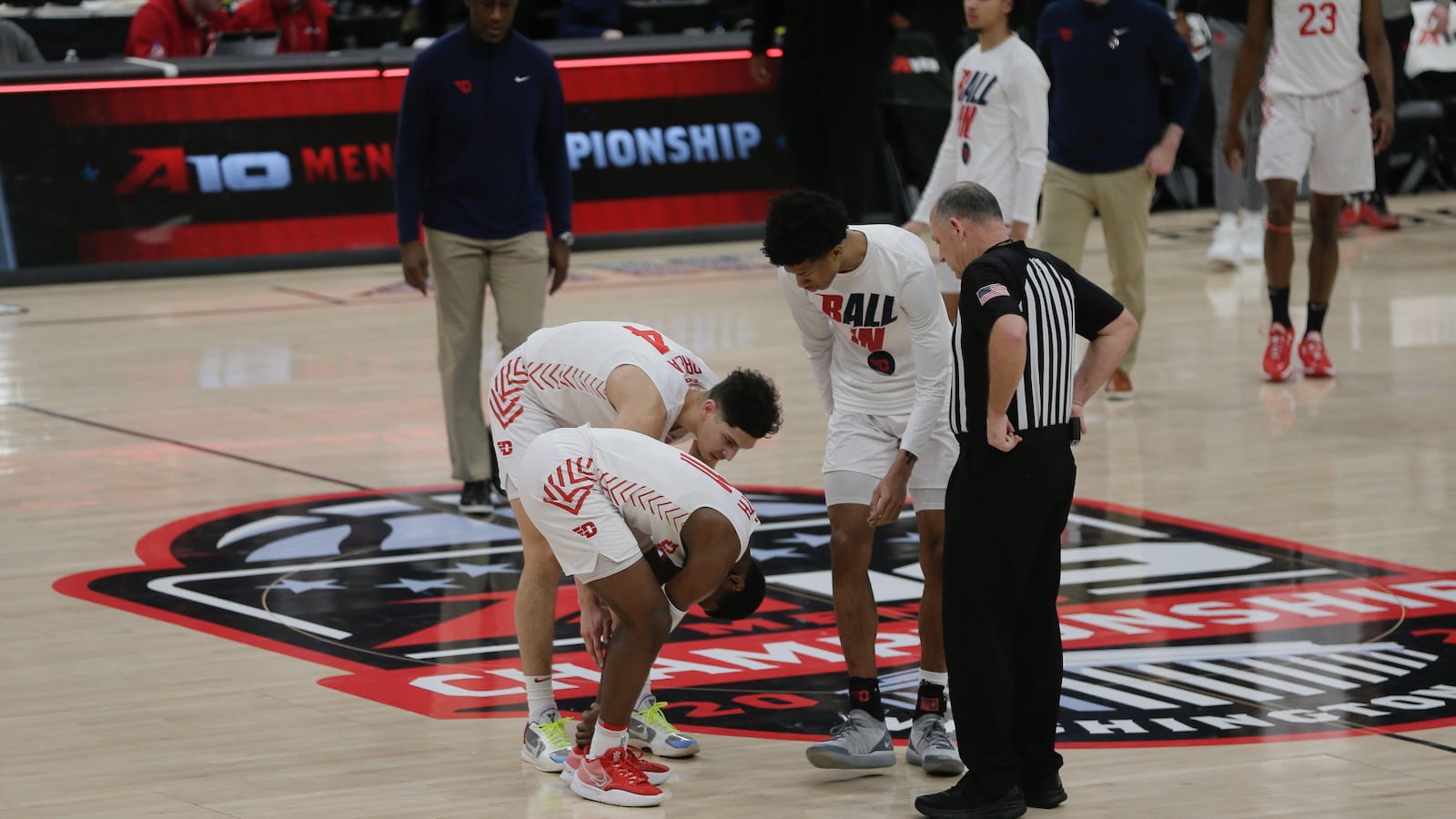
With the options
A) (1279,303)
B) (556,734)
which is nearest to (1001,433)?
(556,734)

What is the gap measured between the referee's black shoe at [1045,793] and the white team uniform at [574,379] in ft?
4.32

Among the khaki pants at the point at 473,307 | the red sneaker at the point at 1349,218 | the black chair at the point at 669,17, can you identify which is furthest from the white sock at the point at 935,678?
the black chair at the point at 669,17

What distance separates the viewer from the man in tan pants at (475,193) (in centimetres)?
827

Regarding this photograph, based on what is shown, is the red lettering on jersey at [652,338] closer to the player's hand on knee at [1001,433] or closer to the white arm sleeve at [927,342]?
the white arm sleeve at [927,342]

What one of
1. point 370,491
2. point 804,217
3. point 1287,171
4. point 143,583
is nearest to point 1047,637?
point 804,217

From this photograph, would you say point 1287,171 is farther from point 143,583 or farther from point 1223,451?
point 143,583

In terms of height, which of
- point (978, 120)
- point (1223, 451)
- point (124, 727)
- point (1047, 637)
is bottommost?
point (1223, 451)

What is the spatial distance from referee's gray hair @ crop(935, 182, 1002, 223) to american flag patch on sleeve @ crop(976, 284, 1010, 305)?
256 millimetres

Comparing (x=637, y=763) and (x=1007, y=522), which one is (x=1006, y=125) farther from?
(x=637, y=763)

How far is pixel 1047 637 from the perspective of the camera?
4.96 meters

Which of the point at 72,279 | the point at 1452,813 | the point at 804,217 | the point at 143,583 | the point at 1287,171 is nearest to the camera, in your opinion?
the point at 1452,813

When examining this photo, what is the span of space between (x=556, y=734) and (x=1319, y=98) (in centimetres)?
646

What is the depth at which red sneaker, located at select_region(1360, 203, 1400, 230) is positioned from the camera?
55.6ft

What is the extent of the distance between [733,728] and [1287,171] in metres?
→ 5.79
